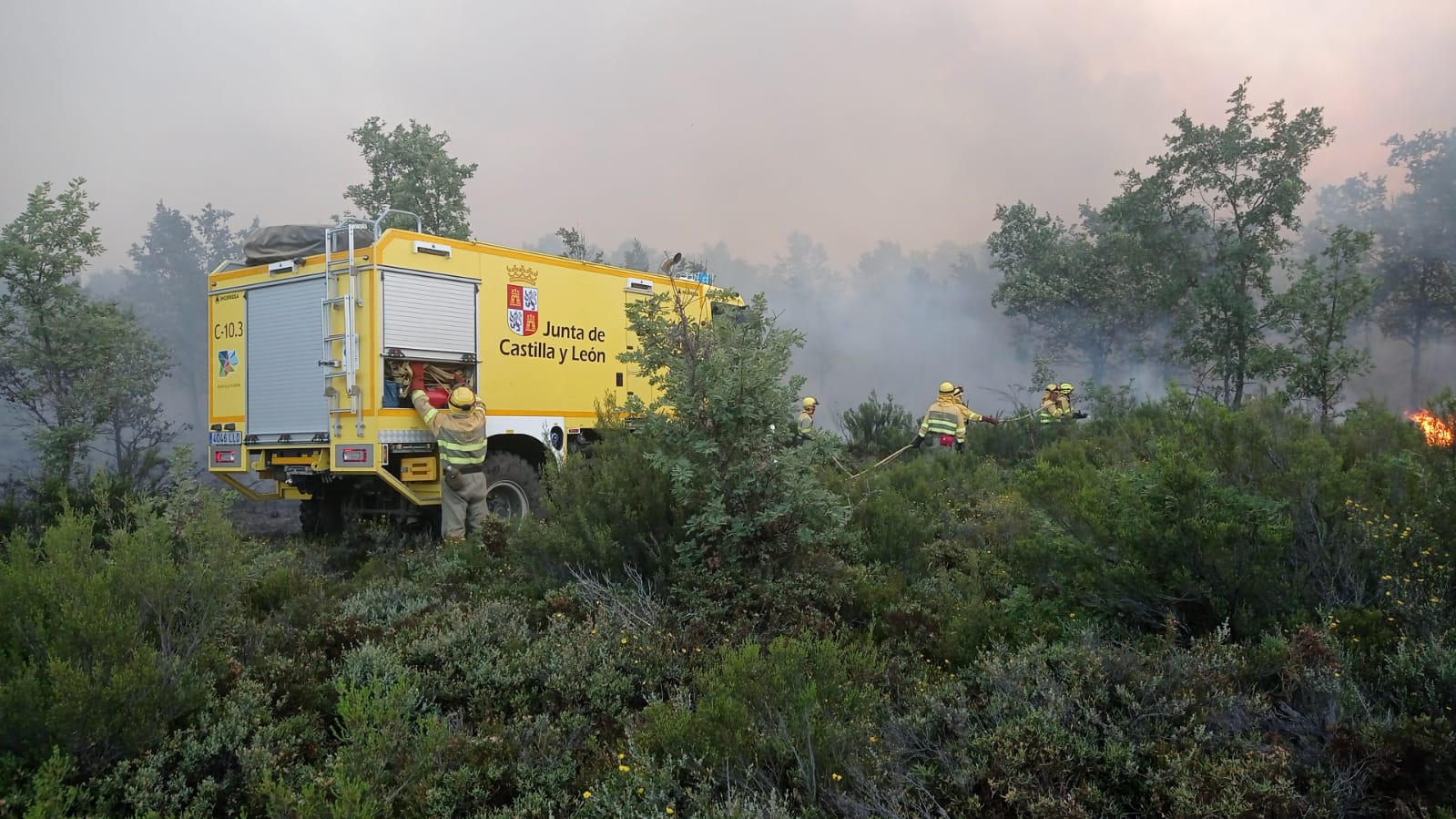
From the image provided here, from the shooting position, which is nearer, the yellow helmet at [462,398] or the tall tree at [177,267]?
the yellow helmet at [462,398]

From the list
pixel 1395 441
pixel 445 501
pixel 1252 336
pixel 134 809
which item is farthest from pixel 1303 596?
pixel 1252 336

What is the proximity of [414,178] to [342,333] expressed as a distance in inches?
389

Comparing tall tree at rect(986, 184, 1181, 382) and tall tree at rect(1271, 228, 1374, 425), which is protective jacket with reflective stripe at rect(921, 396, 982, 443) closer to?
tall tree at rect(1271, 228, 1374, 425)

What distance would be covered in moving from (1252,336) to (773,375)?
40.5 ft

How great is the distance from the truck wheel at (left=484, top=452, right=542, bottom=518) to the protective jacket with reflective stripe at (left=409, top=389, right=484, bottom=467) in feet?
1.97

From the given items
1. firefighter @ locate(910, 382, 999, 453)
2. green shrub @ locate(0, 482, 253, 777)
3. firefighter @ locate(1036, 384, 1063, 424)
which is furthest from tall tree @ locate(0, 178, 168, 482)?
firefighter @ locate(1036, 384, 1063, 424)

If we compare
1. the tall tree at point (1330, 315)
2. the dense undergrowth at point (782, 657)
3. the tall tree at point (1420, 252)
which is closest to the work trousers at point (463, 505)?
the dense undergrowth at point (782, 657)

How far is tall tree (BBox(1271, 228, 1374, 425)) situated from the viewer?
11.3 meters

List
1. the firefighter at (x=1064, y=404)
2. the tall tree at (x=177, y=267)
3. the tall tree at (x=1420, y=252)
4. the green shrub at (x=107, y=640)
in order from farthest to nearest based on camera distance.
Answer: the tall tree at (x=177, y=267) < the tall tree at (x=1420, y=252) < the firefighter at (x=1064, y=404) < the green shrub at (x=107, y=640)

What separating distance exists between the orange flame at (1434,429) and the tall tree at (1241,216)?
1053 cm

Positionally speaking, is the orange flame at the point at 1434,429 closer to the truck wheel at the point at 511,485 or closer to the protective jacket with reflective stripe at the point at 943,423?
the truck wheel at the point at 511,485

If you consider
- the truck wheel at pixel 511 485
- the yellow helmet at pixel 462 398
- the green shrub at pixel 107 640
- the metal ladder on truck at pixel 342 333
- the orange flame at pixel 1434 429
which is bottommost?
the green shrub at pixel 107 640

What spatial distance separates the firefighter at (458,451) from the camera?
764 cm

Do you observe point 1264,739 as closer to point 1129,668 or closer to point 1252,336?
point 1129,668
